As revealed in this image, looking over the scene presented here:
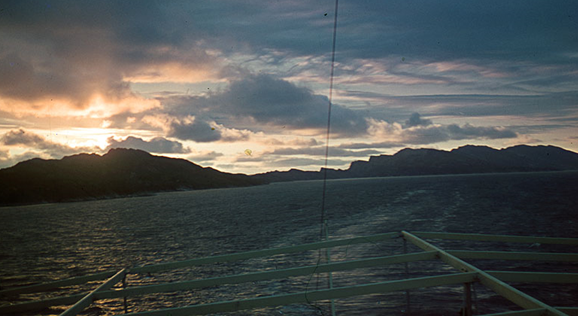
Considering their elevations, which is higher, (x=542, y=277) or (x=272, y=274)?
(x=542, y=277)

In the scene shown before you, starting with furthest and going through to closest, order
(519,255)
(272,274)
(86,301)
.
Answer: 1. (272,274)
2. (519,255)
3. (86,301)

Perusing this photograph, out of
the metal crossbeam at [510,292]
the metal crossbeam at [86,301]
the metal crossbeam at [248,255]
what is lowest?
the metal crossbeam at [86,301]

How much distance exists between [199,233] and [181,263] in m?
52.3

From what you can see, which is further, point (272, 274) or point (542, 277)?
point (272, 274)

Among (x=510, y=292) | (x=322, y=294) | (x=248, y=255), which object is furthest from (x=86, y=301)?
(x=510, y=292)

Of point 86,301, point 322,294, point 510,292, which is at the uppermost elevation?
point 510,292

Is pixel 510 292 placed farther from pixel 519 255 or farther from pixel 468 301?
pixel 519 255

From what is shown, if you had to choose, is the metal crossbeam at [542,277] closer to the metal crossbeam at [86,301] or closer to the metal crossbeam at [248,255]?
the metal crossbeam at [248,255]

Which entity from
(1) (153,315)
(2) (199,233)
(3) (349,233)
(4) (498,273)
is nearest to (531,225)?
(3) (349,233)

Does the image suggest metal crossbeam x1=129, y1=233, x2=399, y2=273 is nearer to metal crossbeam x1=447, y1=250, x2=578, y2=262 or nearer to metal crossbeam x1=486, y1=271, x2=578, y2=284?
metal crossbeam x1=447, y1=250, x2=578, y2=262

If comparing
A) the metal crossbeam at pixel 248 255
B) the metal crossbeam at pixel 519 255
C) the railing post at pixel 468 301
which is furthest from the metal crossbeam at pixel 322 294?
the metal crossbeam at pixel 248 255

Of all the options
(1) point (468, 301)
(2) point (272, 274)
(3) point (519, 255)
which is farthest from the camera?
(2) point (272, 274)

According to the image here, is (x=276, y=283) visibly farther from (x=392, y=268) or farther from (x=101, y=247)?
(x=101, y=247)

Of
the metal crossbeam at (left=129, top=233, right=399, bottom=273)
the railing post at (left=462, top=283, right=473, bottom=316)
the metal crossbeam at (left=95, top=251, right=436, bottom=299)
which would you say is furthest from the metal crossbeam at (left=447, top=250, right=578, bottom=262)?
the metal crossbeam at (left=129, top=233, right=399, bottom=273)
